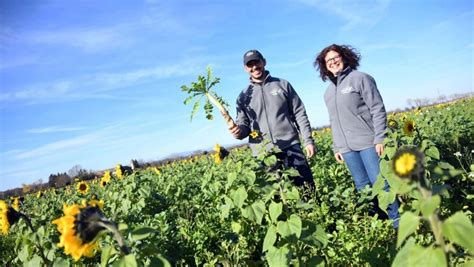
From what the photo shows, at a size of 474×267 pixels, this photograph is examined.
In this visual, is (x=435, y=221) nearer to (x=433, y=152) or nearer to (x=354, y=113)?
(x=433, y=152)

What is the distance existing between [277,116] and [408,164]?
312 cm

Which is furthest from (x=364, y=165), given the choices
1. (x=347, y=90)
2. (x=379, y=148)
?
(x=347, y=90)

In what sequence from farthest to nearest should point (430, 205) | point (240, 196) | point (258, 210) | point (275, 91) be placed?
point (275, 91) < point (240, 196) < point (258, 210) < point (430, 205)

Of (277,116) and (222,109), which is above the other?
(222,109)

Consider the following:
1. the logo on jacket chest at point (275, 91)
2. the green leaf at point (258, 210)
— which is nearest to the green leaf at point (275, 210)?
the green leaf at point (258, 210)

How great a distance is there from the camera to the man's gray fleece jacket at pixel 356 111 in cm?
398

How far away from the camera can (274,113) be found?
4.59m

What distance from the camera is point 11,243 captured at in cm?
781

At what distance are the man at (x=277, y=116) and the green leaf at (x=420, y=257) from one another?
2.88 m

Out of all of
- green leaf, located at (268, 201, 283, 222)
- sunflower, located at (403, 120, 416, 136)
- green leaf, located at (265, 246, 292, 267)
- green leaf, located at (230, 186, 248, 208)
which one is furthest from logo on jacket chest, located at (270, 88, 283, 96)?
green leaf, located at (265, 246, 292, 267)

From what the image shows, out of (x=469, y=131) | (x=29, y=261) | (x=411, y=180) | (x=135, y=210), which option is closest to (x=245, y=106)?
(x=135, y=210)

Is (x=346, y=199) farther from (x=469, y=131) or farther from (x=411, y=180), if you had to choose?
(x=469, y=131)

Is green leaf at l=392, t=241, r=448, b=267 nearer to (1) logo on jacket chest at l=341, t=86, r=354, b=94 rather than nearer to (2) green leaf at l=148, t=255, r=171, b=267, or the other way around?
(2) green leaf at l=148, t=255, r=171, b=267

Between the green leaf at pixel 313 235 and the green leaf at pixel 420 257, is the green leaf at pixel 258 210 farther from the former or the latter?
the green leaf at pixel 420 257
